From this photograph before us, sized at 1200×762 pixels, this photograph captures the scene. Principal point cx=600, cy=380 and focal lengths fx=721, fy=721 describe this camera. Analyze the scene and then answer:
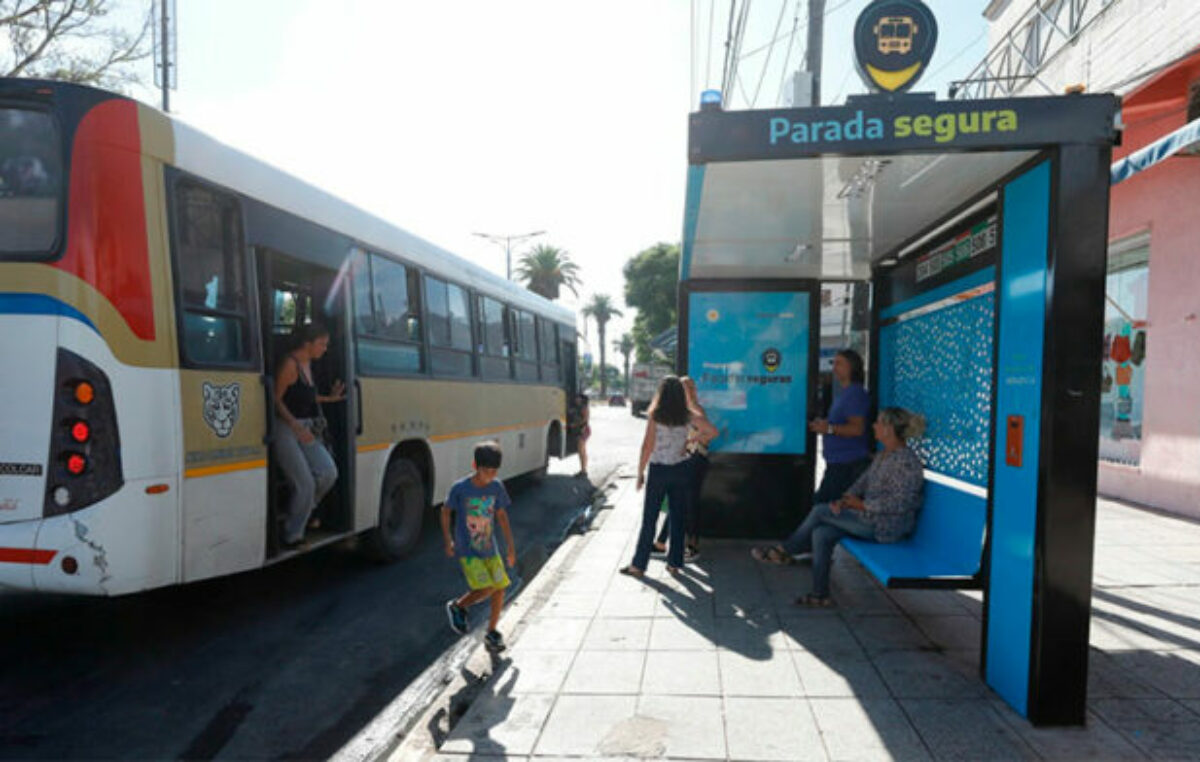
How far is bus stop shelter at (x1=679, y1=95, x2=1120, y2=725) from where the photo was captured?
10.4 feet

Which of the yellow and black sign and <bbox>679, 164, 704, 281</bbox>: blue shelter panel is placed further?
the yellow and black sign

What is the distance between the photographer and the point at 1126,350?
9.70 m

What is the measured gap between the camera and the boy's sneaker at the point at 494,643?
14.2 feet

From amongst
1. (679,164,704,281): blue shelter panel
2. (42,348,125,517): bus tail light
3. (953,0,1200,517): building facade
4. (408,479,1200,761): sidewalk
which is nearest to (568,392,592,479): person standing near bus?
(679,164,704,281): blue shelter panel

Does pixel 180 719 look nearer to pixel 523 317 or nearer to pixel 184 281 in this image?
pixel 184 281

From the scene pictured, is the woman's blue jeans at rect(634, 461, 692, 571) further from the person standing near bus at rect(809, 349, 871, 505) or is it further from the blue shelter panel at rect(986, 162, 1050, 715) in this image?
the blue shelter panel at rect(986, 162, 1050, 715)

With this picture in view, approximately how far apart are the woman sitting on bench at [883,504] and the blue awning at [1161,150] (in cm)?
312

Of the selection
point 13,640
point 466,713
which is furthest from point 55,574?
point 466,713

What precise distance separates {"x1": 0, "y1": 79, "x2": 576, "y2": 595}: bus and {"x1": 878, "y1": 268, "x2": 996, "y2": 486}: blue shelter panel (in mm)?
4485

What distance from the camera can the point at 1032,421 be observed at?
10.9 ft

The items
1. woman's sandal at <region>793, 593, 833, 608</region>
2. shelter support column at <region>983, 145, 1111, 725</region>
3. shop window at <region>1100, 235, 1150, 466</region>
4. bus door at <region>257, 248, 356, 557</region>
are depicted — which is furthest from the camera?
shop window at <region>1100, 235, 1150, 466</region>

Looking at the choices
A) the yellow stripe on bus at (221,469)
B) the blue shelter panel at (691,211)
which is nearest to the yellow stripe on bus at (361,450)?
the yellow stripe on bus at (221,469)

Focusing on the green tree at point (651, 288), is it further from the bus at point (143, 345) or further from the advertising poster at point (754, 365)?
the bus at point (143, 345)

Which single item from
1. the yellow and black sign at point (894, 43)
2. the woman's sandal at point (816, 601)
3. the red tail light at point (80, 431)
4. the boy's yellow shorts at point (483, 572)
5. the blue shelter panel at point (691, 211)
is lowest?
the woman's sandal at point (816, 601)
